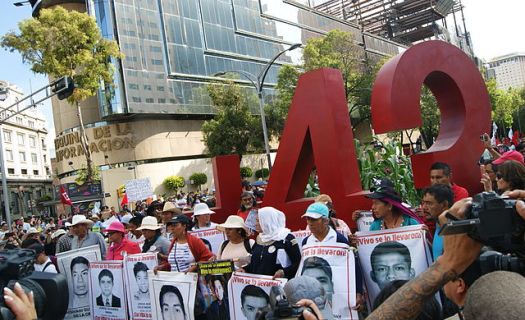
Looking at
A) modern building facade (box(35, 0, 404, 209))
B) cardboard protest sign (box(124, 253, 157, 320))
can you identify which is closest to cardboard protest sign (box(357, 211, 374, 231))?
cardboard protest sign (box(124, 253, 157, 320))

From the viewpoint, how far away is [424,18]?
211 feet

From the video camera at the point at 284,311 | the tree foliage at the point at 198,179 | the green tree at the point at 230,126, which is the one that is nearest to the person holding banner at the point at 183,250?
the video camera at the point at 284,311

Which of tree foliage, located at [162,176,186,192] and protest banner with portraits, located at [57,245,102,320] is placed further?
tree foliage, located at [162,176,186,192]

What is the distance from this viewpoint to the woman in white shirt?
16.3 ft

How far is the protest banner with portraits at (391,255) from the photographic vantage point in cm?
394

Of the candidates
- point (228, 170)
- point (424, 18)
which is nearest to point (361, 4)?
point (424, 18)

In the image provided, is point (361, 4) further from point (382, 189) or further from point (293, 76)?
point (382, 189)

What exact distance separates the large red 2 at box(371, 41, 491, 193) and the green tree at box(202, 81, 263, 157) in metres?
26.6

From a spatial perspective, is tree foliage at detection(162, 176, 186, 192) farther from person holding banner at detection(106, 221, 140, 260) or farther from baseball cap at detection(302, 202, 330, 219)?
baseball cap at detection(302, 202, 330, 219)

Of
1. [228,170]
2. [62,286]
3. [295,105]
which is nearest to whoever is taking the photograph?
[62,286]

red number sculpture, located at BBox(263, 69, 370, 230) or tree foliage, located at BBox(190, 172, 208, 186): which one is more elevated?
tree foliage, located at BBox(190, 172, 208, 186)

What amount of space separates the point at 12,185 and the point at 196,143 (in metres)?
37.2

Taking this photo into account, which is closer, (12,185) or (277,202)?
(277,202)

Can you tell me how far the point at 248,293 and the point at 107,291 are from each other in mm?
2596
